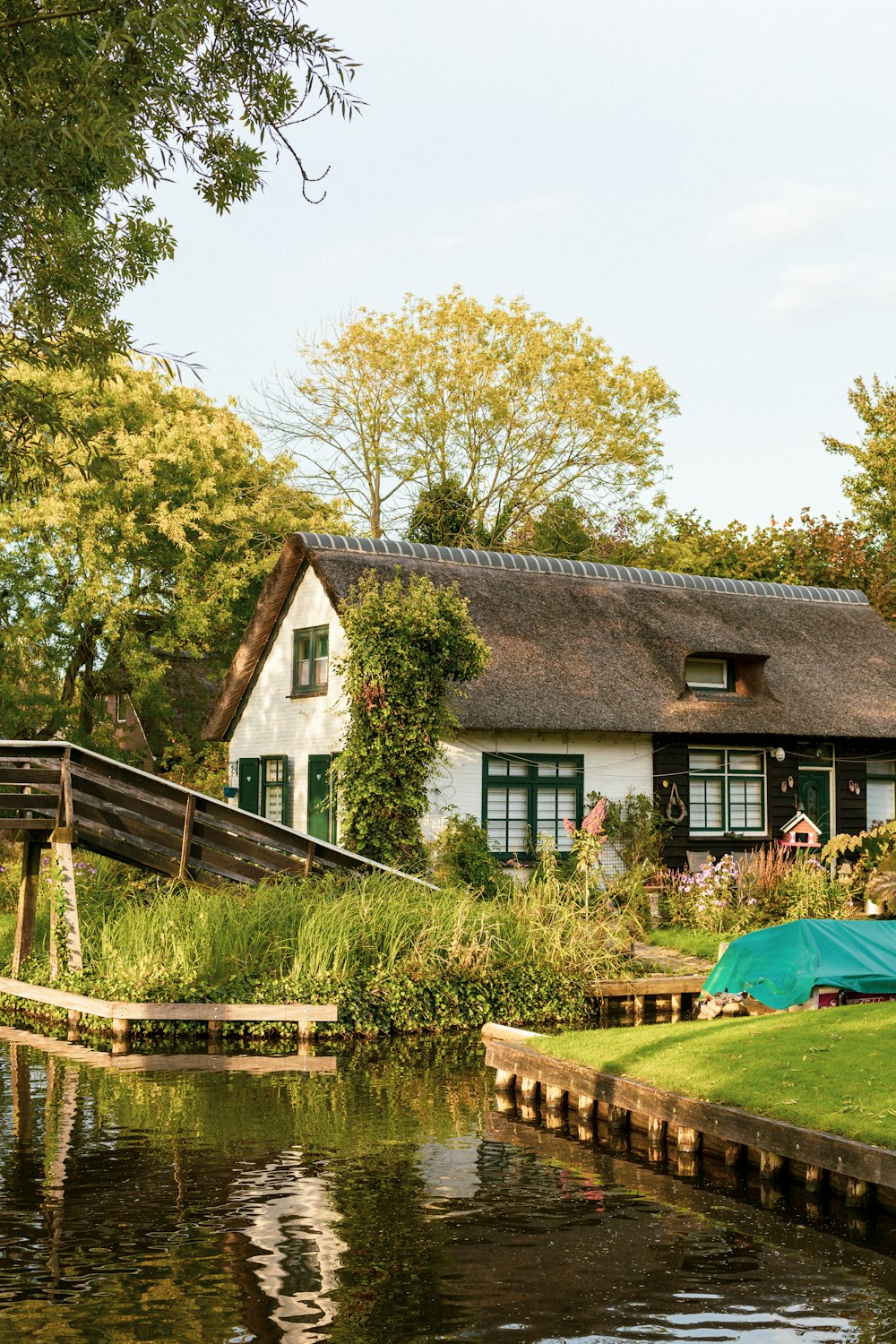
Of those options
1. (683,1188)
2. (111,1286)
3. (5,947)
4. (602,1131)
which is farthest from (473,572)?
(111,1286)

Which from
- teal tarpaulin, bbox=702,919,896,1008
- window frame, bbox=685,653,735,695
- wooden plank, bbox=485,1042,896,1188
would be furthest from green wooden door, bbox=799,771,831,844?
wooden plank, bbox=485,1042,896,1188

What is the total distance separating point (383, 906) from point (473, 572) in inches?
455

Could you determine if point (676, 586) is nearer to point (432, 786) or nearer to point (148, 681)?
point (432, 786)

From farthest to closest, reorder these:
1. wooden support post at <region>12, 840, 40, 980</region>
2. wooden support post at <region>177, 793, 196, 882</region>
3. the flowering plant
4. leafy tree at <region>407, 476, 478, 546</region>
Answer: leafy tree at <region>407, 476, 478, 546</region>, the flowering plant, wooden support post at <region>177, 793, 196, 882</region>, wooden support post at <region>12, 840, 40, 980</region>

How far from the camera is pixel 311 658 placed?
27.5 meters

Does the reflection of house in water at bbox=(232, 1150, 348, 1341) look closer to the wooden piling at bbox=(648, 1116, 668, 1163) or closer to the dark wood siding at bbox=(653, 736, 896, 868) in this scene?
the wooden piling at bbox=(648, 1116, 668, 1163)

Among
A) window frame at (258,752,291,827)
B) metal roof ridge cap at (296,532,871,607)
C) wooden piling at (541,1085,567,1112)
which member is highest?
metal roof ridge cap at (296,532,871,607)

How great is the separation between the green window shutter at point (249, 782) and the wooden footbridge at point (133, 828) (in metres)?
8.86

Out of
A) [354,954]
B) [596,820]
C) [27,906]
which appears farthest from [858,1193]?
[596,820]

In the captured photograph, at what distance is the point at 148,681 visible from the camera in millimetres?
33938

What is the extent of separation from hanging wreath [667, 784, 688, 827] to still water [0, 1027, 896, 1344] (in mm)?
13678

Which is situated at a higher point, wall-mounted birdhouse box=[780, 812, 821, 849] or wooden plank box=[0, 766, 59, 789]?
wooden plank box=[0, 766, 59, 789]

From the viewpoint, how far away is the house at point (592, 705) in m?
25.2

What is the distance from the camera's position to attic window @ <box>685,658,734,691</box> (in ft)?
92.4
